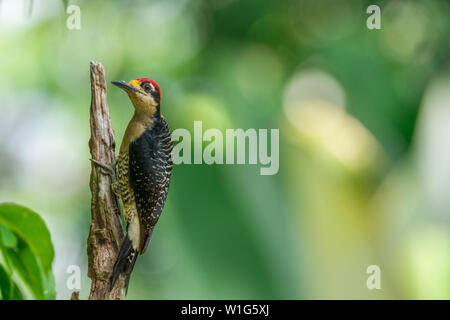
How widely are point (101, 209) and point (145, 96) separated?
15.2 inches

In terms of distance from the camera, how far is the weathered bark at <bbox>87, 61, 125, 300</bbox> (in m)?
1.27

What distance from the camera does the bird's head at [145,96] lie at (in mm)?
1521

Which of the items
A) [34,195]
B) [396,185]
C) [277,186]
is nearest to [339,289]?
[277,186]

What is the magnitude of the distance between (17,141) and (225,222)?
1113mm

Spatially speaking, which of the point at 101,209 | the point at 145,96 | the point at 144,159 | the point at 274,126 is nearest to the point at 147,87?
the point at 145,96

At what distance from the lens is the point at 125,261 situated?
1322mm

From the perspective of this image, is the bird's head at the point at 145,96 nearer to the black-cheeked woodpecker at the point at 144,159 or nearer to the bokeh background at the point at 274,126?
the black-cheeked woodpecker at the point at 144,159

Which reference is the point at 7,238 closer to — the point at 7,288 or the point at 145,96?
the point at 7,288

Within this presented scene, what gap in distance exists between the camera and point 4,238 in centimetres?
90

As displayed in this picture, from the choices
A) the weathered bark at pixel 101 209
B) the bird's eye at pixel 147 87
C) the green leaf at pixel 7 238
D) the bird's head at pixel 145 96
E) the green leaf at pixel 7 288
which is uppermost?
the bird's eye at pixel 147 87

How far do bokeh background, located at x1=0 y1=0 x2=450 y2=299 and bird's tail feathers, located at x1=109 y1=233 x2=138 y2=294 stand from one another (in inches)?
23.1

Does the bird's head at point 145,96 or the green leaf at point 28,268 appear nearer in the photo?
the green leaf at point 28,268

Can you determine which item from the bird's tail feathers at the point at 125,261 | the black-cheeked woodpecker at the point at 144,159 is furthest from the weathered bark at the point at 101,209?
the black-cheeked woodpecker at the point at 144,159

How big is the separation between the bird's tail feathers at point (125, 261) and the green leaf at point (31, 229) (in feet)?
1.14
